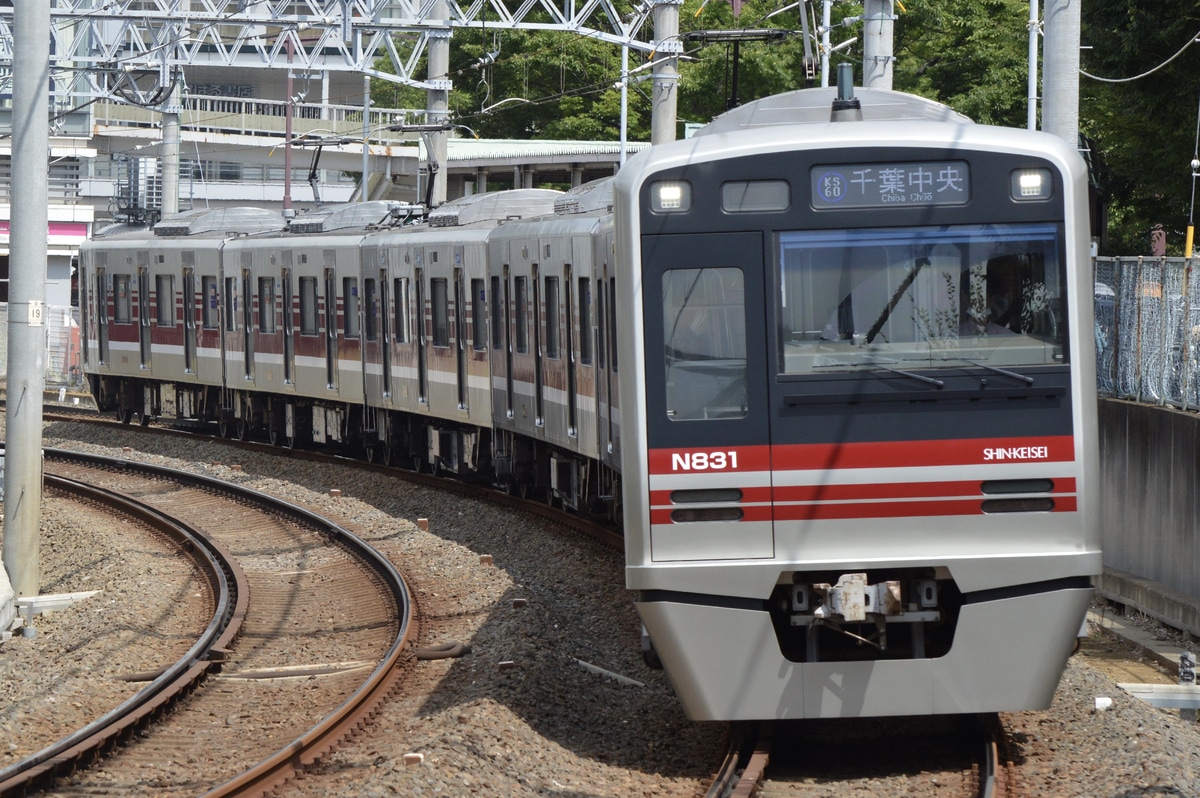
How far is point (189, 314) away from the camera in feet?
86.1

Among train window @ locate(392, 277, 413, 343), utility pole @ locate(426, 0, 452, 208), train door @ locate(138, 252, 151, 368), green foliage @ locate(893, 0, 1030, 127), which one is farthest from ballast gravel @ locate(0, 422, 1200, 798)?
green foliage @ locate(893, 0, 1030, 127)

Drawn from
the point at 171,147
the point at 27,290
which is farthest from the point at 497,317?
the point at 171,147

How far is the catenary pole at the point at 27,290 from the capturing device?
1455 cm

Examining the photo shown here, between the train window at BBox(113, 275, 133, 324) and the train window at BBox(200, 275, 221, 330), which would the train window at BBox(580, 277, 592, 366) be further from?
the train window at BBox(113, 275, 133, 324)

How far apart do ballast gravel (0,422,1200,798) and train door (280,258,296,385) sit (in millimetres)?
7077

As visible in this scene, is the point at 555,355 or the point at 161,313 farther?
the point at 161,313

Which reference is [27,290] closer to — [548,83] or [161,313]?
[161,313]

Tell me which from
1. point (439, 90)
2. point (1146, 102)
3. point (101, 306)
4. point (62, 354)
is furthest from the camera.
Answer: point (62, 354)

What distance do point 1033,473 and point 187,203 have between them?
207 feet

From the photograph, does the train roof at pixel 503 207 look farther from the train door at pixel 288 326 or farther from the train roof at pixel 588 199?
the train door at pixel 288 326

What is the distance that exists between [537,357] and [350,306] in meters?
6.75

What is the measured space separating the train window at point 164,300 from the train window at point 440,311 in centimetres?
825

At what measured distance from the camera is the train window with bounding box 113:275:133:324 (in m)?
27.6

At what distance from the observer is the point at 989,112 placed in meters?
40.1
